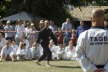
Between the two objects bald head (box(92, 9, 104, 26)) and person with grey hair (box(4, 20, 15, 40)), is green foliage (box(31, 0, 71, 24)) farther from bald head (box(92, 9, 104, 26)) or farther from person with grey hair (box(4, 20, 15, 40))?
bald head (box(92, 9, 104, 26))

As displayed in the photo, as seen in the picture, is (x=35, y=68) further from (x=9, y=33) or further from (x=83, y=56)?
(x=83, y=56)

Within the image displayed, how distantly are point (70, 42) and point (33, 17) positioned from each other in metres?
15.1

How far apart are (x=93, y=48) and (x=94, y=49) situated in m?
0.02

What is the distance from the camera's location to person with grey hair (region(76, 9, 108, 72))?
5.67 meters

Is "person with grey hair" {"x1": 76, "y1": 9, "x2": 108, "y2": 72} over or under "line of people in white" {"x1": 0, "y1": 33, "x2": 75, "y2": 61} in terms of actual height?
over

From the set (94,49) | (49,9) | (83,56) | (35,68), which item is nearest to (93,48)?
(94,49)

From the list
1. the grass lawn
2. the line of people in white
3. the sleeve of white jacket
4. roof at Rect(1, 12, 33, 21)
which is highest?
roof at Rect(1, 12, 33, 21)

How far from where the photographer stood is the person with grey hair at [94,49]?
5668 millimetres

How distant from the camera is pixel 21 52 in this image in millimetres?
18094

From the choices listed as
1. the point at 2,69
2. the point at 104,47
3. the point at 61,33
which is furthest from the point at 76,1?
the point at 104,47

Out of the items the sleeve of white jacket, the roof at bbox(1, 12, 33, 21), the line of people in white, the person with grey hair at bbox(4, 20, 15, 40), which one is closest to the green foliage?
the roof at bbox(1, 12, 33, 21)

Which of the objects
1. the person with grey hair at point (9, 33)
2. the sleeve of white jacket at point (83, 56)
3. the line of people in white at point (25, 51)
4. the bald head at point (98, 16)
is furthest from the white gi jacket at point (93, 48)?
the person with grey hair at point (9, 33)

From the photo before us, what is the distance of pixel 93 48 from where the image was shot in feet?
18.7

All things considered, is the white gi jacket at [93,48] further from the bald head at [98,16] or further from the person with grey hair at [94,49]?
the bald head at [98,16]
